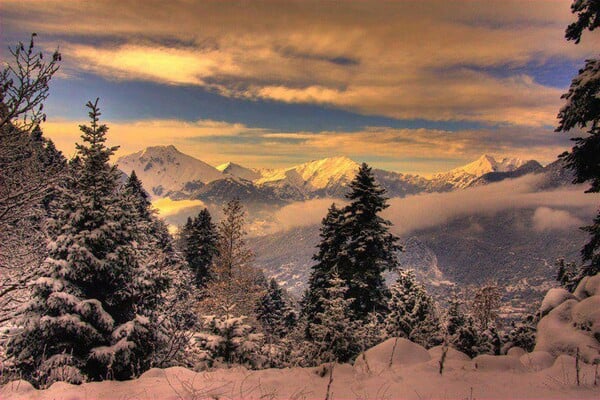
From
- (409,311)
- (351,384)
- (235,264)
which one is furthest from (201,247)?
(351,384)

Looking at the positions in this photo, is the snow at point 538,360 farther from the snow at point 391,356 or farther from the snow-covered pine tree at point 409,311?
the snow-covered pine tree at point 409,311

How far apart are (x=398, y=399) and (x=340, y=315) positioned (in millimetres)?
5621

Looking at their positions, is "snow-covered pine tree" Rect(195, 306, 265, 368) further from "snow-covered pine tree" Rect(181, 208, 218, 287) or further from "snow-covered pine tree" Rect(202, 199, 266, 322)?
"snow-covered pine tree" Rect(181, 208, 218, 287)

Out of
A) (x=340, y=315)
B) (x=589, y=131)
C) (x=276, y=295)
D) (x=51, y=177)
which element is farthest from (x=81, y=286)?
(x=276, y=295)

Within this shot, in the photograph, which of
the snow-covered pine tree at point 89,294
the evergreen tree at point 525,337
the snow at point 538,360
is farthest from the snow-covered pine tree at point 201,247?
the snow at point 538,360

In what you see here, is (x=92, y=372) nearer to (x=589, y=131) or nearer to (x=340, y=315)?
(x=340, y=315)

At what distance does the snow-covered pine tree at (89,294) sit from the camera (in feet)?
35.1

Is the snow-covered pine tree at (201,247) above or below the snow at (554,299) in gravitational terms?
below

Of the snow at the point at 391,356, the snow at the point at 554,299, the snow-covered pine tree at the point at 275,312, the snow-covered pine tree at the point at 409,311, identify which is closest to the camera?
the snow at the point at 391,356

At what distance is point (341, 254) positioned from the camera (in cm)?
2050

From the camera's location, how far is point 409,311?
22.8 m

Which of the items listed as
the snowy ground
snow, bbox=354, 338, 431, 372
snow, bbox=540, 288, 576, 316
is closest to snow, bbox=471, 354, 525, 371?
the snowy ground

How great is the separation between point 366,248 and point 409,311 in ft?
20.1

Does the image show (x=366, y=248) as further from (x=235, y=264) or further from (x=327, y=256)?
(x=235, y=264)
